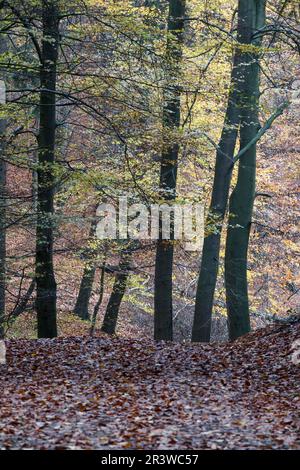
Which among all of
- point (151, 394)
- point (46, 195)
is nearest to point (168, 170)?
point (46, 195)

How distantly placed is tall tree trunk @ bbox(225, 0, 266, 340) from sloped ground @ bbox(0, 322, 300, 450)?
1.53 m

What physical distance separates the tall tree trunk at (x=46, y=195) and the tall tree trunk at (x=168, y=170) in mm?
2279

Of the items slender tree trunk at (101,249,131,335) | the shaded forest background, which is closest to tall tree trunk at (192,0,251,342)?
the shaded forest background

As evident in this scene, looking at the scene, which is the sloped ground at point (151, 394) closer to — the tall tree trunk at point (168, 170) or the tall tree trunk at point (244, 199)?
the tall tree trunk at point (244, 199)

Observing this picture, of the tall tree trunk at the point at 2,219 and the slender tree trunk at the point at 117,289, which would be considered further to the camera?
the slender tree trunk at the point at 117,289

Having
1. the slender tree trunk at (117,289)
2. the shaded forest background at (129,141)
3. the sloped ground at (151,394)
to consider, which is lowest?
the sloped ground at (151,394)

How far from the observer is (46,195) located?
46.7 ft

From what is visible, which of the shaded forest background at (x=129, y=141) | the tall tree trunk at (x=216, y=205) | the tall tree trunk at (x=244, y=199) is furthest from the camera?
the tall tree trunk at (x=216, y=205)

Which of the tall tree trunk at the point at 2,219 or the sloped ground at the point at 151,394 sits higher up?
the tall tree trunk at the point at 2,219

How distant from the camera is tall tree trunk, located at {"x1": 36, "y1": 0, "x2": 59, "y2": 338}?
44.0 feet

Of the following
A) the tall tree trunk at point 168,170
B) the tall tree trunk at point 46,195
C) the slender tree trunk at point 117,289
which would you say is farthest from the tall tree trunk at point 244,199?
the tall tree trunk at point 46,195

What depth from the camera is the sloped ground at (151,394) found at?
7.49 meters
